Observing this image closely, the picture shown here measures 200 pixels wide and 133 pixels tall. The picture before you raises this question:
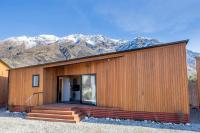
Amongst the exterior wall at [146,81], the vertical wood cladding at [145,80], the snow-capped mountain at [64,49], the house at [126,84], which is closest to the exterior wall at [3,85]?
the house at [126,84]

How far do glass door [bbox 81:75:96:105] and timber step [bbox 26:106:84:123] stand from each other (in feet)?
3.62

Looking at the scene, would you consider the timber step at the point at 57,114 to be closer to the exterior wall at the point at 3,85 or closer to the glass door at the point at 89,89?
the glass door at the point at 89,89

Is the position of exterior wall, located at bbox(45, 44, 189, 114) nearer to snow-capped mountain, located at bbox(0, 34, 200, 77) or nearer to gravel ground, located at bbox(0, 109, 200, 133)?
gravel ground, located at bbox(0, 109, 200, 133)

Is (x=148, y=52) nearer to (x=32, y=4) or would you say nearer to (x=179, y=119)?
(x=179, y=119)

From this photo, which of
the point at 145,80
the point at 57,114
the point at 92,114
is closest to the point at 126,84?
the point at 145,80

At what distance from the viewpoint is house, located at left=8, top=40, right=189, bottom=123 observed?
8008 mm

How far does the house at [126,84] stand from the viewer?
26.3 feet

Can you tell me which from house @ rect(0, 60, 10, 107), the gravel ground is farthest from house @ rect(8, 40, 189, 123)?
house @ rect(0, 60, 10, 107)

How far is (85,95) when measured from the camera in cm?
1098

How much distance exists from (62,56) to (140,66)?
51.7m

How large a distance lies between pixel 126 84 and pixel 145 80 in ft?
3.13

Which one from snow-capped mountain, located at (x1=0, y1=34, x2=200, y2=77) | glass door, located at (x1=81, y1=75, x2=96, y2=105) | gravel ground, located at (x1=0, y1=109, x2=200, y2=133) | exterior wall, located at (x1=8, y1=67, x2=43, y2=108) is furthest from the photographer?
snow-capped mountain, located at (x1=0, y1=34, x2=200, y2=77)

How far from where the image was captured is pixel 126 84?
911cm

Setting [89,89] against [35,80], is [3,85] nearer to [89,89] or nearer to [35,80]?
[35,80]
